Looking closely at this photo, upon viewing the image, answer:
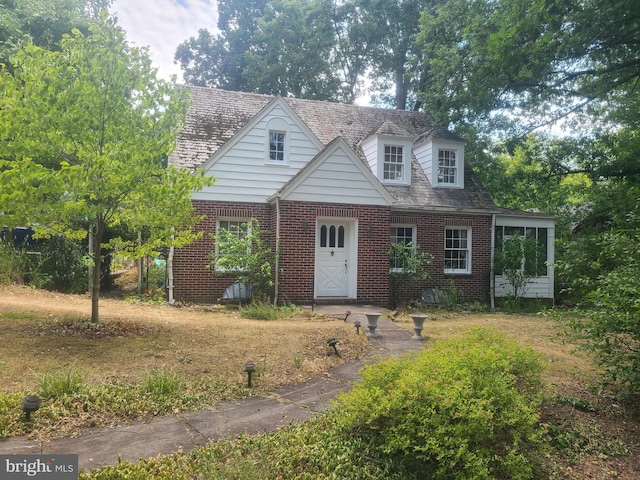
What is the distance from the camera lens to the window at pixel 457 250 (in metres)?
15.3

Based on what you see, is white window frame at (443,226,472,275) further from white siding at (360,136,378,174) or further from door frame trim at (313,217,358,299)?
door frame trim at (313,217,358,299)

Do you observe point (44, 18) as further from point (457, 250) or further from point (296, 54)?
point (457, 250)

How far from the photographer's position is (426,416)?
374 cm

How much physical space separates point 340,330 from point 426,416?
200 inches

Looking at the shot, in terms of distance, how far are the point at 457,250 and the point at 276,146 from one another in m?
6.96

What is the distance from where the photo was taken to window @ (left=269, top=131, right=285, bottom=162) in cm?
1385

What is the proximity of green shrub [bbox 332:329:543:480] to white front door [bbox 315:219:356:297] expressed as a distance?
8.67 meters

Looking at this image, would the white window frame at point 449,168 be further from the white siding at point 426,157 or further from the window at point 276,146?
the window at point 276,146

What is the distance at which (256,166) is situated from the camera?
13.5 metres

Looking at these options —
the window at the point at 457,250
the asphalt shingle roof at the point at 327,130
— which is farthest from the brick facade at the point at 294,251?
the window at the point at 457,250

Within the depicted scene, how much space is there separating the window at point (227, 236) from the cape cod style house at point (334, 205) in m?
0.09

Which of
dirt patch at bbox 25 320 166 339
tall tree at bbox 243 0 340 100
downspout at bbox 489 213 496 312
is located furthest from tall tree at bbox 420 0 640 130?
tall tree at bbox 243 0 340 100

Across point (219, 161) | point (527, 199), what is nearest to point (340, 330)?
point (219, 161)

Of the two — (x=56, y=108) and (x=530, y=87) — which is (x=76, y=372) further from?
(x=530, y=87)
